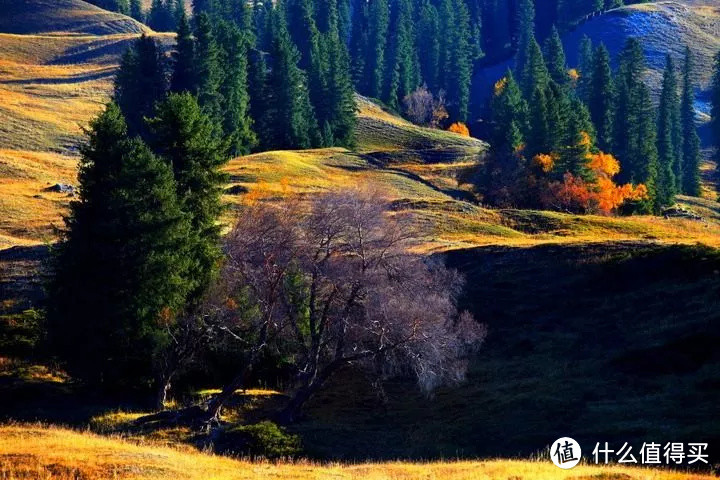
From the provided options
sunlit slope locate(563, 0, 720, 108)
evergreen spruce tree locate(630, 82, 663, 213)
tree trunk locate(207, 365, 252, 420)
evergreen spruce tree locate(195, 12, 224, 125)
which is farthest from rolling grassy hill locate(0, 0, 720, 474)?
sunlit slope locate(563, 0, 720, 108)

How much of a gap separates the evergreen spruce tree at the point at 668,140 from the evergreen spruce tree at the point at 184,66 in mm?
50786

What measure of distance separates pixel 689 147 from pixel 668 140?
29.2 feet

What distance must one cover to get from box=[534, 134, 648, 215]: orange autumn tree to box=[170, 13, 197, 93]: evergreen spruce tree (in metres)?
35.6

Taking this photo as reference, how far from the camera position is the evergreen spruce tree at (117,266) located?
1416 inches

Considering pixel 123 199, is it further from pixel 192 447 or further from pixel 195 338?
pixel 192 447

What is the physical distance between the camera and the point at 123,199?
3666cm

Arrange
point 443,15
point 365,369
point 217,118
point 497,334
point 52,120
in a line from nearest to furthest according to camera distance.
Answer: point 365,369, point 497,334, point 217,118, point 52,120, point 443,15

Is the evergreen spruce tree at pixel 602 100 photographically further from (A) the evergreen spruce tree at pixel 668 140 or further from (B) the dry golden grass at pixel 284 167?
(B) the dry golden grass at pixel 284 167

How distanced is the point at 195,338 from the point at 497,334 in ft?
51.2

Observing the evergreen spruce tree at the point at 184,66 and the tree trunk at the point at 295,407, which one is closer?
the tree trunk at the point at 295,407

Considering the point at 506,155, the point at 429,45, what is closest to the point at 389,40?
the point at 429,45

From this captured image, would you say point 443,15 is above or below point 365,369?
above

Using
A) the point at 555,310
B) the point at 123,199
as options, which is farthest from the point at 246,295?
the point at 555,310

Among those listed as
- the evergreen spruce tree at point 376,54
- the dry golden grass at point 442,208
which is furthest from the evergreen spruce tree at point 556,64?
the evergreen spruce tree at point 376,54
